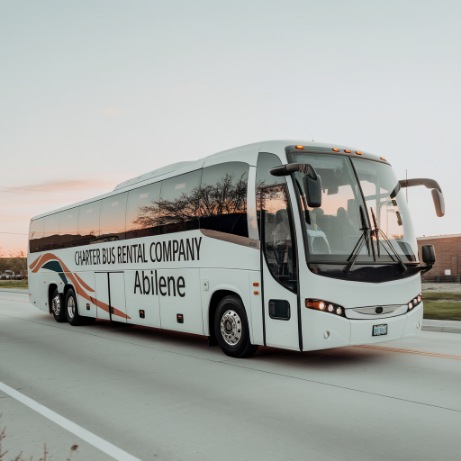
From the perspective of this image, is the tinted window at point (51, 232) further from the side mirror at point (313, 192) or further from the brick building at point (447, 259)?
the brick building at point (447, 259)

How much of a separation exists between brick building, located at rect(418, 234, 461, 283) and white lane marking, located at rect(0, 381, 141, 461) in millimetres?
42906

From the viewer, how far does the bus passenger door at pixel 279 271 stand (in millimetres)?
8828

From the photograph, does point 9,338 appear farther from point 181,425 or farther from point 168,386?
point 181,425

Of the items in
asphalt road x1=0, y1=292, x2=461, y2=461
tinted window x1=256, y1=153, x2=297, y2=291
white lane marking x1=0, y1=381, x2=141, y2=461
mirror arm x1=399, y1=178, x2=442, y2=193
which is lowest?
asphalt road x1=0, y1=292, x2=461, y2=461

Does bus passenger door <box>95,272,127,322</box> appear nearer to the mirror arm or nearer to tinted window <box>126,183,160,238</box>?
tinted window <box>126,183,160,238</box>

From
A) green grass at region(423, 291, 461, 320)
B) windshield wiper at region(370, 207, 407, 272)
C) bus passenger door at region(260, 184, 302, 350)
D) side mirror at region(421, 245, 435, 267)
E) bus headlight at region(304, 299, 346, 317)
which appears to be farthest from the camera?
green grass at region(423, 291, 461, 320)

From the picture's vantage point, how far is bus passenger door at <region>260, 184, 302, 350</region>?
8828mm

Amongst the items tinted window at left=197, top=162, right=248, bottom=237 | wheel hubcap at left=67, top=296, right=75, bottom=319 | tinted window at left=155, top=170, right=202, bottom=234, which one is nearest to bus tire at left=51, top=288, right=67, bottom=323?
wheel hubcap at left=67, top=296, right=75, bottom=319

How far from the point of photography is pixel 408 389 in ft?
24.5

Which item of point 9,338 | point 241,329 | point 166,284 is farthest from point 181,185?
point 9,338

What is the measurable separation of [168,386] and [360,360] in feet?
11.2

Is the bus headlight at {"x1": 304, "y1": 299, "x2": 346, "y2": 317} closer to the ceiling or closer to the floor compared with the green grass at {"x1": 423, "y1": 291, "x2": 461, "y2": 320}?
closer to the ceiling

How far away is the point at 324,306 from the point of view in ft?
28.2

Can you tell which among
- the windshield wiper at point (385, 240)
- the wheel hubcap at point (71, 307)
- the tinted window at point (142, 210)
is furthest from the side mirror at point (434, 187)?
the wheel hubcap at point (71, 307)
